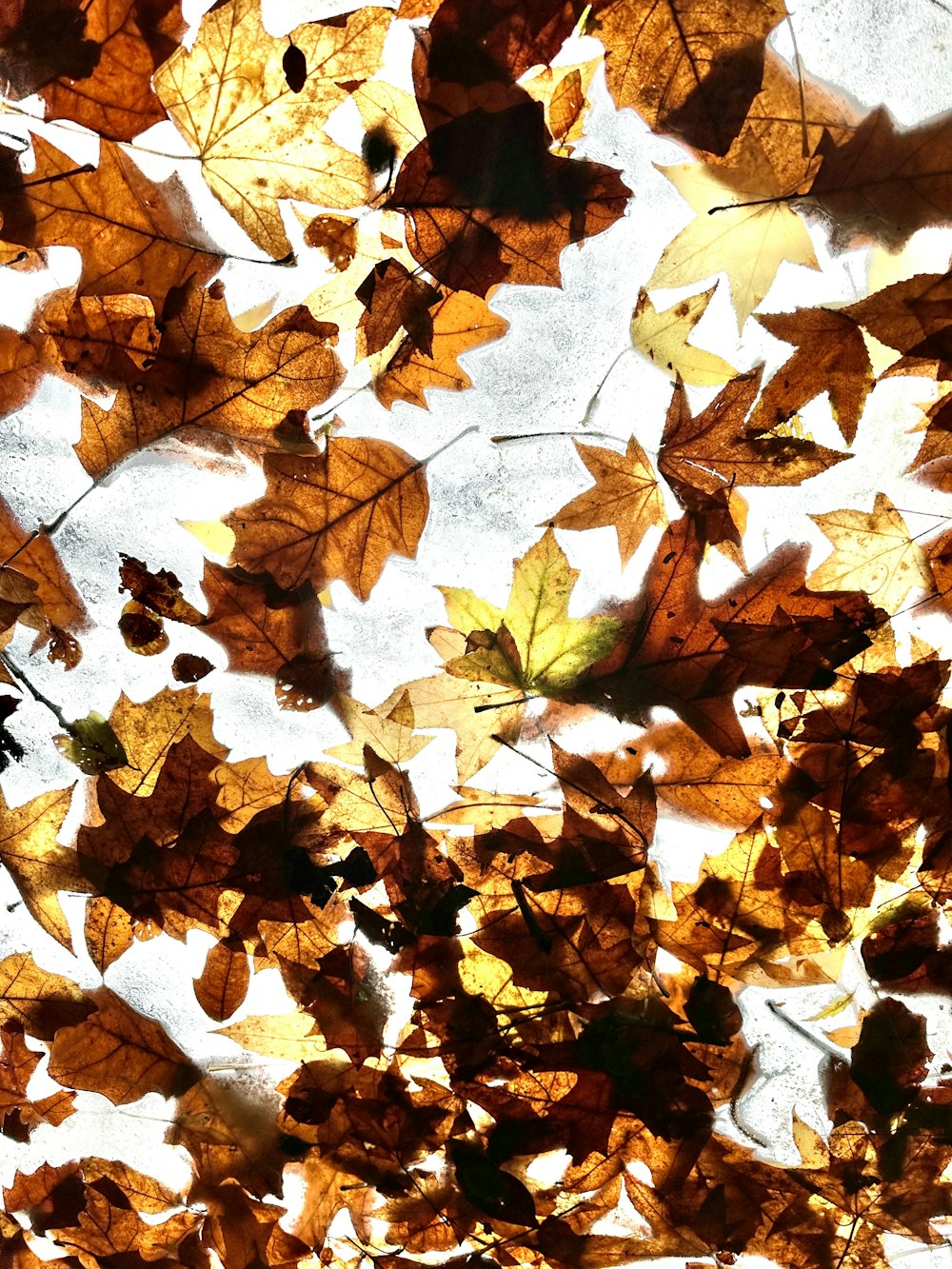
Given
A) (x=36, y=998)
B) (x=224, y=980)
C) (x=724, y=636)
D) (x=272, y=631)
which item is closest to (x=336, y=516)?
(x=272, y=631)

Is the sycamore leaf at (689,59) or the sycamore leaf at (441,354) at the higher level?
the sycamore leaf at (689,59)

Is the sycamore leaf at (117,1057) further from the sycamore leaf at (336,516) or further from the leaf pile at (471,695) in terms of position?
the sycamore leaf at (336,516)

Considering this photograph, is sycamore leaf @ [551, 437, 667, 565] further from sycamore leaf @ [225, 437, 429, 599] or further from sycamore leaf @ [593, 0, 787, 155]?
sycamore leaf @ [593, 0, 787, 155]

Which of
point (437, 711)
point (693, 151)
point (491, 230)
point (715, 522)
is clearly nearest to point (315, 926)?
point (437, 711)

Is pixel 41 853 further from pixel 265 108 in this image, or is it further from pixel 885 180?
pixel 885 180

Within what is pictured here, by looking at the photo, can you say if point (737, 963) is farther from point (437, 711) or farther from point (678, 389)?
point (678, 389)

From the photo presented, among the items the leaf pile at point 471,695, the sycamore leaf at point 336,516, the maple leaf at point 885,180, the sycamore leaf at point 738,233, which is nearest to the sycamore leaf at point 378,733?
the leaf pile at point 471,695

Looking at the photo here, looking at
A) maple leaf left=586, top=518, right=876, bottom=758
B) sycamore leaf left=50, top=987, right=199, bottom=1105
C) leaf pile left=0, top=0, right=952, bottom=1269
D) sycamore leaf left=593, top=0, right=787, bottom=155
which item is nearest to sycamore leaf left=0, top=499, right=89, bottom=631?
leaf pile left=0, top=0, right=952, bottom=1269
